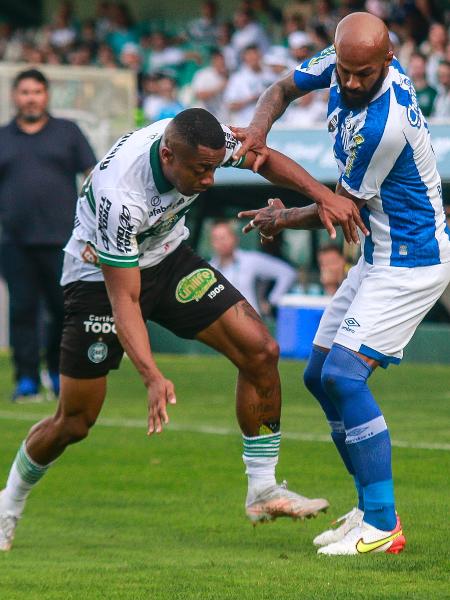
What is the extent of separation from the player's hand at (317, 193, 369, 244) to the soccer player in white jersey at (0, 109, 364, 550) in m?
0.18

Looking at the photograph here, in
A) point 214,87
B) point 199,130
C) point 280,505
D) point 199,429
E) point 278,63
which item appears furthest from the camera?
point 214,87

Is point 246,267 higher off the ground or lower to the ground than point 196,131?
lower

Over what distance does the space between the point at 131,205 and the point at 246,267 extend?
418 inches

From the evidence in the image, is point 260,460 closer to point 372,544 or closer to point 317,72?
point 372,544

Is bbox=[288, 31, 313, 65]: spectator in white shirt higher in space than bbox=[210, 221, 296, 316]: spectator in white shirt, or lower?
higher

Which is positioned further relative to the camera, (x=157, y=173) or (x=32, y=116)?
(x=32, y=116)

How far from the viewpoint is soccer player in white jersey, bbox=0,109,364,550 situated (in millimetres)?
6270

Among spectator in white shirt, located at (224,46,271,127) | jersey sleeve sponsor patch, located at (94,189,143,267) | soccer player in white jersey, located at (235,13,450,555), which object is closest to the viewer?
soccer player in white jersey, located at (235,13,450,555)

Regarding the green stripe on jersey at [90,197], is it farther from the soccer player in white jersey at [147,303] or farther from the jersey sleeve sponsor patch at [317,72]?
the jersey sleeve sponsor patch at [317,72]

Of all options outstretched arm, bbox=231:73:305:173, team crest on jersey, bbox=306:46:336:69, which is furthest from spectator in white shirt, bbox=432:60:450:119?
team crest on jersey, bbox=306:46:336:69

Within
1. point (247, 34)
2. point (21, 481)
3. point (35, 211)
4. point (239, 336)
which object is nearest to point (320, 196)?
point (239, 336)

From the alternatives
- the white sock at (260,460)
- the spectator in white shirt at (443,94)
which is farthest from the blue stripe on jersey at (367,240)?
the spectator in white shirt at (443,94)

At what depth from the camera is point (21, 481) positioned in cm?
684

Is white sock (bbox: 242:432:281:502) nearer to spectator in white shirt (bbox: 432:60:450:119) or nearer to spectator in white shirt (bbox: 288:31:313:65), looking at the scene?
spectator in white shirt (bbox: 432:60:450:119)
